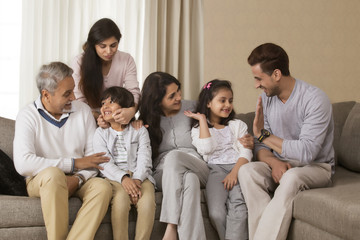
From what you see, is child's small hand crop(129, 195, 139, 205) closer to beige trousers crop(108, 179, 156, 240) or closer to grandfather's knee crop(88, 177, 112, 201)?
beige trousers crop(108, 179, 156, 240)

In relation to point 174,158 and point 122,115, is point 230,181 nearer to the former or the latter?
point 174,158

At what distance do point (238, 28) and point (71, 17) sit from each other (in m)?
1.53

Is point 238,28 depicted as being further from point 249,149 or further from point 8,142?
point 8,142

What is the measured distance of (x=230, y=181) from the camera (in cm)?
248

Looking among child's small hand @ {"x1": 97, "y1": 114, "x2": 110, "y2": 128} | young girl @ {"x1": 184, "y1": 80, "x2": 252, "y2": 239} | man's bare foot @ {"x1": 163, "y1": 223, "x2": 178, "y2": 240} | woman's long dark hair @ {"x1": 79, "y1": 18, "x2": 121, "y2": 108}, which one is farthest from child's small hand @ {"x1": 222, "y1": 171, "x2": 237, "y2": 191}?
woman's long dark hair @ {"x1": 79, "y1": 18, "x2": 121, "y2": 108}

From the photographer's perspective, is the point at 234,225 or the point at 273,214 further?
the point at 234,225

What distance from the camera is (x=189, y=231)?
229cm

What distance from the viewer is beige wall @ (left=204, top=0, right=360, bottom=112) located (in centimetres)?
459

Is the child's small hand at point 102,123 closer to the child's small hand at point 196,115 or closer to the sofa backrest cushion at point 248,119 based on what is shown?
the child's small hand at point 196,115

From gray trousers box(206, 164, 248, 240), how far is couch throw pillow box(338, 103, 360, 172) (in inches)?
30.7

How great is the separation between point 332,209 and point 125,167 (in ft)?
3.52

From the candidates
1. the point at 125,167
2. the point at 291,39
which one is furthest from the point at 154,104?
the point at 291,39

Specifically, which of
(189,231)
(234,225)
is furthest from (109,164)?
(234,225)

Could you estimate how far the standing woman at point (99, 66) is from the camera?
9.55ft
